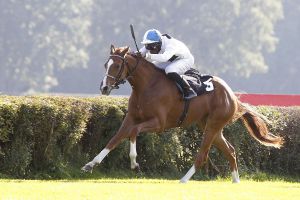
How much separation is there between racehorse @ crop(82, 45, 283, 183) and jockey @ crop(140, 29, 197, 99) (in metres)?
0.12

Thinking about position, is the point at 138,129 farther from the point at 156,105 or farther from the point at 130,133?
the point at 156,105

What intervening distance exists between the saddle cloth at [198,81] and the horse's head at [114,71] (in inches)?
37.3

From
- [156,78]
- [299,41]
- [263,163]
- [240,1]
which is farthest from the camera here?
[299,41]

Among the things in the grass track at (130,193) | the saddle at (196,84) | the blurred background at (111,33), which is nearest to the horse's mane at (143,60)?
the saddle at (196,84)

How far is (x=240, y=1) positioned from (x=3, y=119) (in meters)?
55.5

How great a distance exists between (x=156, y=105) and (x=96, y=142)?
230 cm

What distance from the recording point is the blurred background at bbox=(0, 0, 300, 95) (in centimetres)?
6188

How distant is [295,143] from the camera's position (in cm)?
1619

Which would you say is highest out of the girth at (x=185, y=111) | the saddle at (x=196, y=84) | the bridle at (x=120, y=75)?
the bridle at (x=120, y=75)

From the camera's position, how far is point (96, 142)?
1409cm

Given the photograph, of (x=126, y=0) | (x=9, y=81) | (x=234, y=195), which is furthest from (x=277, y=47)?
(x=234, y=195)

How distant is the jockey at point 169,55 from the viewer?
12.3 metres

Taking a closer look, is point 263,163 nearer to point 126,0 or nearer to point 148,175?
point 148,175

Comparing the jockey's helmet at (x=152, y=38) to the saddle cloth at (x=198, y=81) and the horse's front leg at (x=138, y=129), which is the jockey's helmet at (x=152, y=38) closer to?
the saddle cloth at (x=198, y=81)
